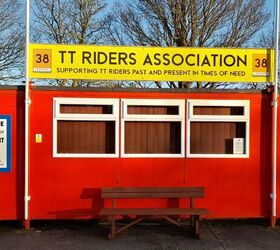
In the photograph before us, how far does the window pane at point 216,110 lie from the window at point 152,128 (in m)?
0.27

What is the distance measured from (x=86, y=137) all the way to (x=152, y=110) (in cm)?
120

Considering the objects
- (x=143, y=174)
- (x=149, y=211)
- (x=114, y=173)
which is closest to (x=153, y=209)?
(x=149, y=211)

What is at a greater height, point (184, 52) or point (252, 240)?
point (184, 52)

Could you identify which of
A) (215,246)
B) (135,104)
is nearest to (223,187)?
(215,246)

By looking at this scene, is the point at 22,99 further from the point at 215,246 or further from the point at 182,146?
the point at 215,246

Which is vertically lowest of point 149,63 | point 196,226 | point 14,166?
point 196,226

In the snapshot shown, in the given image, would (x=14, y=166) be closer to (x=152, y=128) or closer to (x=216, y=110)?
(x=152, y=128)

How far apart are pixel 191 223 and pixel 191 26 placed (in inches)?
554

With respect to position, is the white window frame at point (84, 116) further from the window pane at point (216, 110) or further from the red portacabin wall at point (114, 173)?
the window pane at point (216, 110)

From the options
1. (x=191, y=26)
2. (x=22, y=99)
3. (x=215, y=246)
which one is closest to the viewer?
(x=215, y=246)

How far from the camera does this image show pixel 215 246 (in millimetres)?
7430

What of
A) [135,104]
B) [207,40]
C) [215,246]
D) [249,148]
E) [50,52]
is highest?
[207,40]

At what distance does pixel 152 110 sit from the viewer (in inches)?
337

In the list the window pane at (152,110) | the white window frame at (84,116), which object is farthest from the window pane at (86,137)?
the window pane at (152,110)
